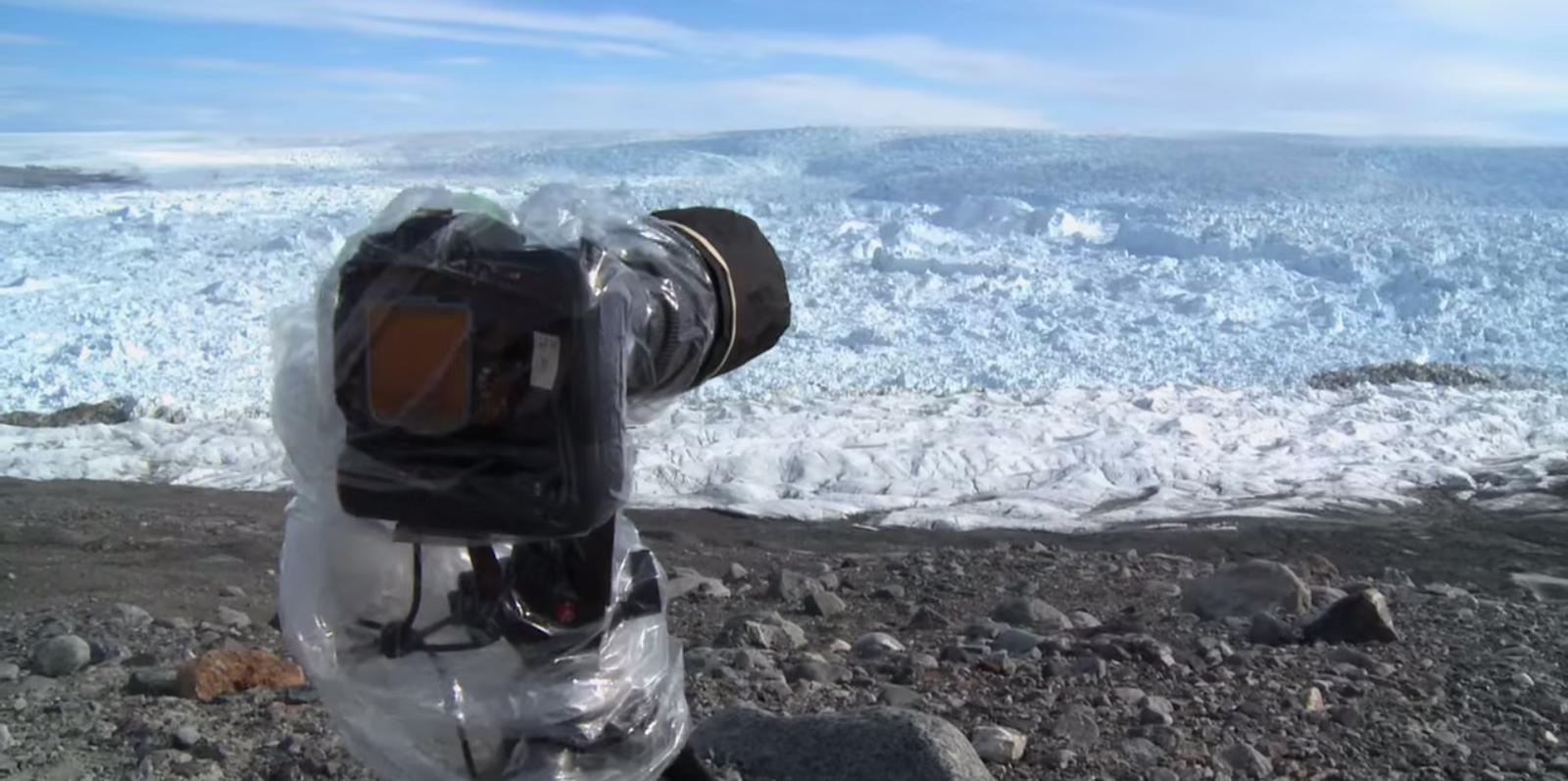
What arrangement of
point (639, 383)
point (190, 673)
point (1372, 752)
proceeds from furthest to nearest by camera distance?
point (190, 673), point (1372, 752), point (639, 383)

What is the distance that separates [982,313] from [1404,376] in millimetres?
3896

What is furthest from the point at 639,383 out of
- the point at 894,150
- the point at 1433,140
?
the point at 1433,140

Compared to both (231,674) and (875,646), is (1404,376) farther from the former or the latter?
(231,674)

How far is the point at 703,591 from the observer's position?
578cm

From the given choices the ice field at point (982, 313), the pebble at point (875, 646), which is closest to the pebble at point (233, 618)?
the pebble at point (875, 646)

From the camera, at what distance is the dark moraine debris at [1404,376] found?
38.1 feet

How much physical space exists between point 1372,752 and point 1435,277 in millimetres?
12139

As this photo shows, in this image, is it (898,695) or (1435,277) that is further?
(1435,277)

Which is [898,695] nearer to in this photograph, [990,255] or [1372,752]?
[1372,752]

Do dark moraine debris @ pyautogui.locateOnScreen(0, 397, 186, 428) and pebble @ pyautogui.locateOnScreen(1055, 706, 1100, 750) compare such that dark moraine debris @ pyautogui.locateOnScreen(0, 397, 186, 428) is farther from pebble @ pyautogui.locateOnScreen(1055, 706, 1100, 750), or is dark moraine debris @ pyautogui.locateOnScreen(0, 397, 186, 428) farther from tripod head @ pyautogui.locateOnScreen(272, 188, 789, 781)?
tripod head @ pyautogui.locateOnScreen(272, 188, 789, 781)

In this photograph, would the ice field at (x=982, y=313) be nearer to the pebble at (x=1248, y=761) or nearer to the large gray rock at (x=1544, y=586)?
the large gray rock at (x=1544, y=586)

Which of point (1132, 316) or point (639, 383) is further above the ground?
point (639, 383)

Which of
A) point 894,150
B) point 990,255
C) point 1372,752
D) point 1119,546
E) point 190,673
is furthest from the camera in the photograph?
point 894,150

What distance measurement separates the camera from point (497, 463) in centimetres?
161
